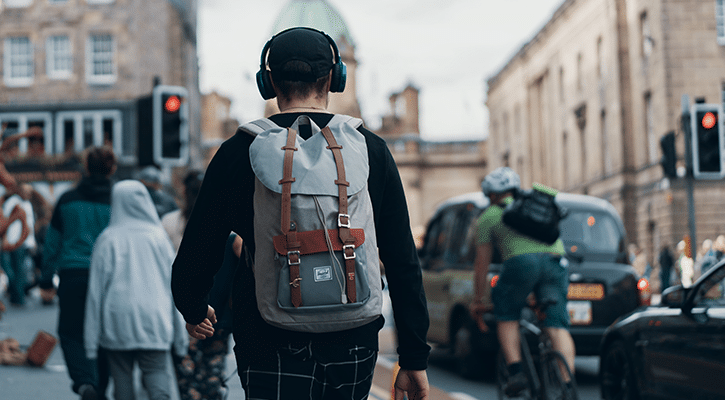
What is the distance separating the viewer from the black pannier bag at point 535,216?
6.35 m

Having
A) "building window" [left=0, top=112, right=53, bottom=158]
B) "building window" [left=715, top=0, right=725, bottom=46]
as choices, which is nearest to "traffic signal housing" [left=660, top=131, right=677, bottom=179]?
"building window" [left=715, top=0, right=725, bottom=46]

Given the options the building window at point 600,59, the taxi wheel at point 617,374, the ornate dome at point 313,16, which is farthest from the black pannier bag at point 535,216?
the ornate dome at point 313,16

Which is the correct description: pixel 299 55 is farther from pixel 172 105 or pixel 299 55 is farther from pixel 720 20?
pixel 720 20

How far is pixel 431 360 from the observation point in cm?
1164

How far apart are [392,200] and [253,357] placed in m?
0.62

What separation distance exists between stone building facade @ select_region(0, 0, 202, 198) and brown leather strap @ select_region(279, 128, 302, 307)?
1514 inches

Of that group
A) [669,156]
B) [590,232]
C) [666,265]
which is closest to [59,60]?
[666,265]

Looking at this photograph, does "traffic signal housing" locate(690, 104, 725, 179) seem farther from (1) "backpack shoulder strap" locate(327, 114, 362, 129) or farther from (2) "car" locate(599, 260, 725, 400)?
(1) "backpack shoulder strap" locate(327, 114, 362, 129)

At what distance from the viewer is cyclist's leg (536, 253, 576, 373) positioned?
6207mm

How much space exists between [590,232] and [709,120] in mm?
3786

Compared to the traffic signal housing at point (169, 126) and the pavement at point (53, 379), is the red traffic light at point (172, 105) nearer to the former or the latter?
the traffic signal housing at point (169, 126)

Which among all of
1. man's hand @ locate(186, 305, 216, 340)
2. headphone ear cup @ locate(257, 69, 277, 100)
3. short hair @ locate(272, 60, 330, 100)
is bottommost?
man's hand @ locate(186, 305, 216, 340)

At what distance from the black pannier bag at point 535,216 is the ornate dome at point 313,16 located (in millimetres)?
68394

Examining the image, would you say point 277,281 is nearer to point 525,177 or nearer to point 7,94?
point 7,94
